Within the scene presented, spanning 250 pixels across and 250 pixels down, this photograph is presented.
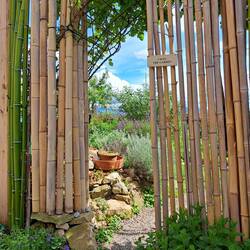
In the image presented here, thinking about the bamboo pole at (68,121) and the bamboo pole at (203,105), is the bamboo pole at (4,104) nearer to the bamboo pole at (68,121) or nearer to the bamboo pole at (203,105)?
the bamboo pole at (68,121)

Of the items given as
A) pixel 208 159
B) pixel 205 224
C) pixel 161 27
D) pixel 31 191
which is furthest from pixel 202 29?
pixel 31 191

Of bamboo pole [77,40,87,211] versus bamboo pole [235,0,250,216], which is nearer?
bamboo pole [235,0,250,216]

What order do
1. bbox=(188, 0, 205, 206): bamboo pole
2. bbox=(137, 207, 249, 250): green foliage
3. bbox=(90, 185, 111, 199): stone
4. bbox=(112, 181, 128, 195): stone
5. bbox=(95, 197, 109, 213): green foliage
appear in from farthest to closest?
bbox=(112, 181, 128, 195): stone < bbox=(90, 185, 111, 199): stone < bbox=(95, 197, 109, 213): green foliage < bbox=(188, 0, 205, 206): bamboo pole < bbox=(137, 207, 249, 250): green foliage

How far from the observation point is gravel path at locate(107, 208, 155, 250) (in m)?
2.63

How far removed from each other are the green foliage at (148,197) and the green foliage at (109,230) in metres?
0.66

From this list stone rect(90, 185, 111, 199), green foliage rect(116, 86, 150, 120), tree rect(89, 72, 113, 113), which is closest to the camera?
stone rect(90, 185, 111, 199)

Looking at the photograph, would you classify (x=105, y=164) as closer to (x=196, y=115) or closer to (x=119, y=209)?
(x=119, y=209)

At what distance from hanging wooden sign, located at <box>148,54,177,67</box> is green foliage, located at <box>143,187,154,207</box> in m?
2.22

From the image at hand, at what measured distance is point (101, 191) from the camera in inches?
140

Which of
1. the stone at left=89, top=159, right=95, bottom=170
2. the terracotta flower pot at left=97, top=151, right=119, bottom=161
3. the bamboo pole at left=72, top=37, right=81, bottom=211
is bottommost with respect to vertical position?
the stone at left=89, top=159, right=95, bottom=170

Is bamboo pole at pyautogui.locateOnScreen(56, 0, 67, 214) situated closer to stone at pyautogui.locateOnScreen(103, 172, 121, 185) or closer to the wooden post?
the wooden post

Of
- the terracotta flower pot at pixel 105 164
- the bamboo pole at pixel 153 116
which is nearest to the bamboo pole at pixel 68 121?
the bamboo pole at pixel 153 116

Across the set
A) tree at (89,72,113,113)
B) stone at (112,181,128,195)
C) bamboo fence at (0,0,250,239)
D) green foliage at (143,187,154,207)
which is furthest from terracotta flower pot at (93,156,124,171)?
tree at (89,72,113,113)

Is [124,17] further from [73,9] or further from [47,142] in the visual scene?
[47,142]
